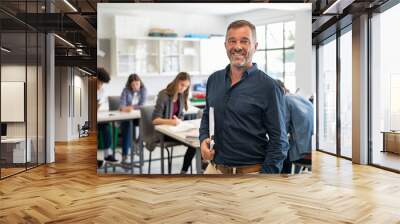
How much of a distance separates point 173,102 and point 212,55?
72 centimetres

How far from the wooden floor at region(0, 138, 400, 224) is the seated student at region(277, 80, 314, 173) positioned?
357 mm

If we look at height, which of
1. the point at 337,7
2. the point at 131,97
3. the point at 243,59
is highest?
the point at 337,7

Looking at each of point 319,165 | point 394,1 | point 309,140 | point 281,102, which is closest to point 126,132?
point 281,102

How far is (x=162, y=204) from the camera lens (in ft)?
13.6

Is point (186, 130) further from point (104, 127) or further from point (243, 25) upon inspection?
point (243, 25)

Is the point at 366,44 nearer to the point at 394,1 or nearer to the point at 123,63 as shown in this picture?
the point at 394,1

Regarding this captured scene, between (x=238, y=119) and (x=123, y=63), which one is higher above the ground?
(x=123, y=63)

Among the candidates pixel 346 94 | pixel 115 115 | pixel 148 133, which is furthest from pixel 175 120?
pixel 346 94

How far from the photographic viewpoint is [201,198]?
4.39m

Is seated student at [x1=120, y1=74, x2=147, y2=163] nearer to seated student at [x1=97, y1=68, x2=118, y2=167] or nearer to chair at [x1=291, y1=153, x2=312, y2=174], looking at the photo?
seated student at [x1=97, y1=68, x2=118, y2=167]

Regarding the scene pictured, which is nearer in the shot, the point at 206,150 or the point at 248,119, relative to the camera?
the point at 248,119

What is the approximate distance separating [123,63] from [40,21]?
2.72 m

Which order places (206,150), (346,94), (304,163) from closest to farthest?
(206,150) → (304,163) → (346,94)

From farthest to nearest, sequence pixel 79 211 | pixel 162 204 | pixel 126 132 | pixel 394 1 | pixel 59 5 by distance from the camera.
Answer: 1. pixel 59 5
2. pixel 394 1
3. pixel 126 132
4. pixel 162 204
5. pixel 79 211
